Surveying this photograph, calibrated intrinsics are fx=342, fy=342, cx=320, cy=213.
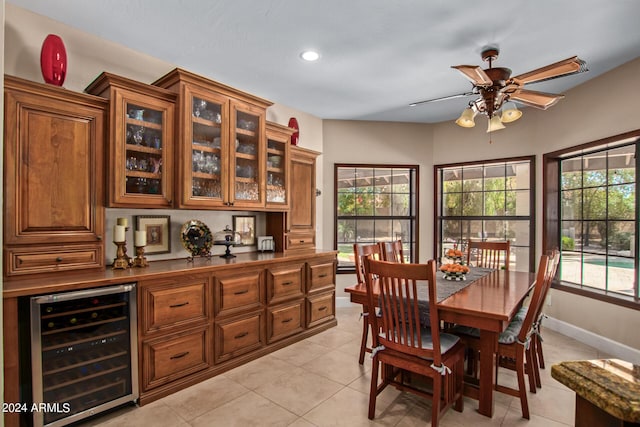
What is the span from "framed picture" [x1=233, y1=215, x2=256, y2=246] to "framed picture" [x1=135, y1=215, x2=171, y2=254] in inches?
30.9

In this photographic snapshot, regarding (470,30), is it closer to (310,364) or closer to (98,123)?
(98,123)

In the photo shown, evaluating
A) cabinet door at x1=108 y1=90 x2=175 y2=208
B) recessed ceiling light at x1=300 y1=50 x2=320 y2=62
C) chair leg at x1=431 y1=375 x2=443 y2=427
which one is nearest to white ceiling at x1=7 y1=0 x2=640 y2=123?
recessed ceiling light at x1=300 y1=50 x2=320 y2=62

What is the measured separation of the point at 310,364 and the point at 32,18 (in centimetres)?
341

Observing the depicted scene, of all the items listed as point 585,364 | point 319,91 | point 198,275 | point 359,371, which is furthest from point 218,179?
point 585,364

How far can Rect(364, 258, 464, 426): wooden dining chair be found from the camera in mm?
1978

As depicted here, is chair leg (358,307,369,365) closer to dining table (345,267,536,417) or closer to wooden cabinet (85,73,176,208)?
dining table (345,267,536,417)

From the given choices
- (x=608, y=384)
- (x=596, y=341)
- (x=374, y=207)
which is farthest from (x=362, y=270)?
(x=596, y=341)

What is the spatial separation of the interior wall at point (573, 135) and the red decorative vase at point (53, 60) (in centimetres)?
453

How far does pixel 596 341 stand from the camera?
3.45 meters

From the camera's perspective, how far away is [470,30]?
259 cm

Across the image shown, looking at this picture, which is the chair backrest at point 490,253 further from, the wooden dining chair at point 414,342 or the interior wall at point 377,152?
the wooden dining chair at point 414,342

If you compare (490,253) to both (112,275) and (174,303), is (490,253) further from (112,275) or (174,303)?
(112,275)

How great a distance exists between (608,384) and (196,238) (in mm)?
3041

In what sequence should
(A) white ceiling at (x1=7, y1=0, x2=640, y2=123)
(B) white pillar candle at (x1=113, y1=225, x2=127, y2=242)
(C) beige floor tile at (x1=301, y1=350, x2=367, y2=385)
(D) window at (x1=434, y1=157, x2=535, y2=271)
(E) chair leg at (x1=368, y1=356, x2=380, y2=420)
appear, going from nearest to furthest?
(E) chair leg at (x1=368, y1=356, x2=380, y2=420)
(A) white ceiling at (x1=7, y1=0, x2=640, y2=123)
(B) white pillar candle at (x1=113, y1=225, x2=127, y2=242)
(C) beige floor tile at (x1=301, y1=350, x2=367, y2=385)
(D) window at (x1=434, y1=157, x2=535, y2=271)
